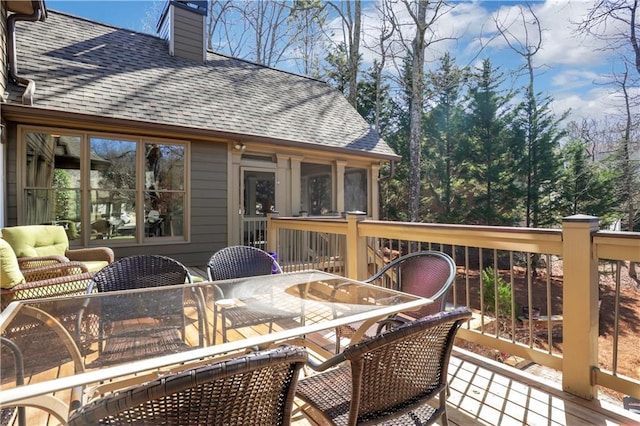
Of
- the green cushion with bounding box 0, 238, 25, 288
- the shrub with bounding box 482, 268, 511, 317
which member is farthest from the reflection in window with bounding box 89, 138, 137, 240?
the shrub with bounding box 482, 268, 511, 317

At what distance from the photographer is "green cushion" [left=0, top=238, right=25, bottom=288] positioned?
270 centimetres

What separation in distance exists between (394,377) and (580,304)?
1537mm

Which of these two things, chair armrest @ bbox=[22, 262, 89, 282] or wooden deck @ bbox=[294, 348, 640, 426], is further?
chair armrest @ bbox=[22, 262, 89, 282]

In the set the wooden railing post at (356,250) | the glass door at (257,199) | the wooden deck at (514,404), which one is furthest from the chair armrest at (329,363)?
the glass door at (257,199)

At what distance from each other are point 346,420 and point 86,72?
7.02 metres

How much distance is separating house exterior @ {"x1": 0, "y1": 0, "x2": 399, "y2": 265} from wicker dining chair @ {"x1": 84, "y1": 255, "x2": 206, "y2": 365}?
3.41 meters

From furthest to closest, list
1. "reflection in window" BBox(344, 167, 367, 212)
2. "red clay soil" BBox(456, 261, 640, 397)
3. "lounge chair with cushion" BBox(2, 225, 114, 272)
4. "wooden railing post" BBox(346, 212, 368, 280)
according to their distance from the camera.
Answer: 1. "reflection in window" BBox(344, 167, 367, 212)
2. "red clay soil" BBox(456, 261, 640, 397)
3. "lounge chair with cushion" BBox(2, 225, 114, 272)
4. "wooden railing post" BBox(346, 212, 368, 280)

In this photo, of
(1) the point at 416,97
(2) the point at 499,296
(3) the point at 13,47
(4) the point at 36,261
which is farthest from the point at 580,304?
(1) the point at 416,97

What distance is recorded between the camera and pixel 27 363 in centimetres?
133

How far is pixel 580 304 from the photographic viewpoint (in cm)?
205

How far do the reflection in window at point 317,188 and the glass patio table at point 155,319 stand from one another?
574cm

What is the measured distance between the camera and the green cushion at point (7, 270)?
270 centimetres

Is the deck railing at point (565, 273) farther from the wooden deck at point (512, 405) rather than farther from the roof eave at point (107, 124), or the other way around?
the roof eave at point (107, 124)

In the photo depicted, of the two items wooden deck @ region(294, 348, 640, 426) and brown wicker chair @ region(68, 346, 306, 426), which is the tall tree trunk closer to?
wooden deck @ region(294, 348, 640, 426)
